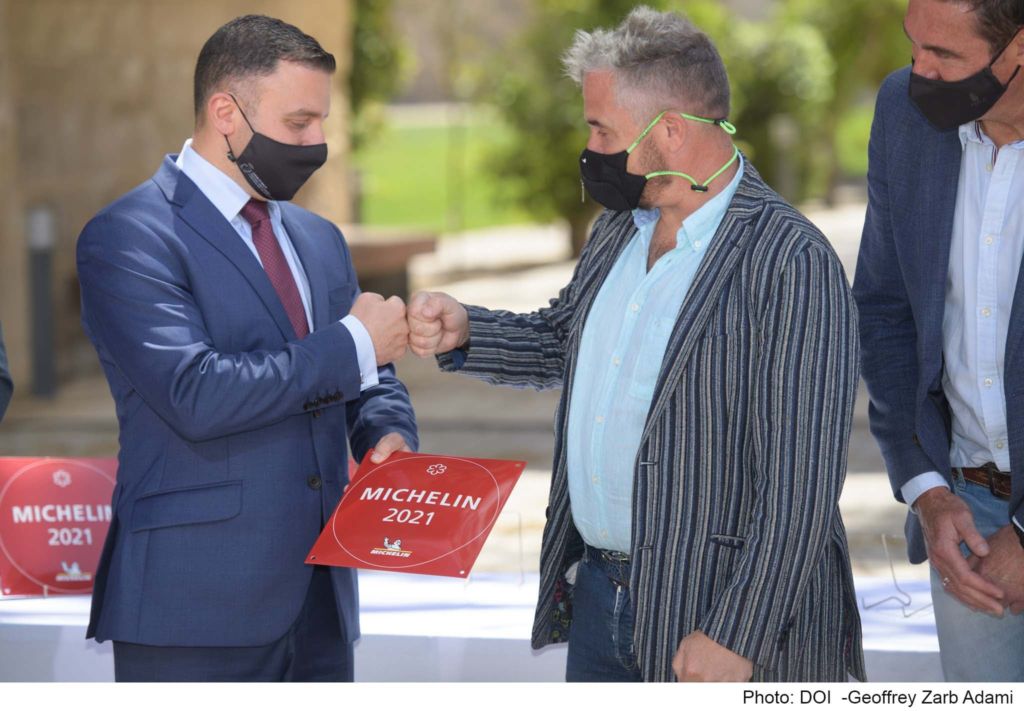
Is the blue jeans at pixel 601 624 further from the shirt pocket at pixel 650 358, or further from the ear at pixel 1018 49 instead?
the ear at pixel 1018 49

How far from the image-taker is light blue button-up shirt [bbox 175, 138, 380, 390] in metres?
2.62

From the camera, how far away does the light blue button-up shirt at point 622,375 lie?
2.49 meters

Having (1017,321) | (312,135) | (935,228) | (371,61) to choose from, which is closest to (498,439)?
(312,135)

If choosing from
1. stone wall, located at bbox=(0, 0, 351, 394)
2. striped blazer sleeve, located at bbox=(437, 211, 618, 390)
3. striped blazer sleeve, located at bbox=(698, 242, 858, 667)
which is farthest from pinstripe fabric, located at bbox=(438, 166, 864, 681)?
stone wall, located at bbox=(0, 0, 351, 394)

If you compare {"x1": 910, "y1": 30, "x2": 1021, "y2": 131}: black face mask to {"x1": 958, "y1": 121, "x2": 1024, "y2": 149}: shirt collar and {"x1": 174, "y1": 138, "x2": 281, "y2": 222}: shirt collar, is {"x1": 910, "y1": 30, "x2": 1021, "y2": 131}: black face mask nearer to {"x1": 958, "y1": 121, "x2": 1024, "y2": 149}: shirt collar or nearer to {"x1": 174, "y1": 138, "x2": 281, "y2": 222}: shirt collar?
{"x1": 958, "y1": 121, "x2": 1024, "y2": 149}: shirt collar

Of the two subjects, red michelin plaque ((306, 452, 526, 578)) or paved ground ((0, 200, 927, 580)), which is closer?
red michelin plaque ((306, 452, 526, 578))

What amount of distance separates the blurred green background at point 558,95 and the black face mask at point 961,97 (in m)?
6.56

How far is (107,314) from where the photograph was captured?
251 centimetres

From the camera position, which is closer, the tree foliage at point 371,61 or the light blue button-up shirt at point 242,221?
the light blue button-up shirt at point 242,221

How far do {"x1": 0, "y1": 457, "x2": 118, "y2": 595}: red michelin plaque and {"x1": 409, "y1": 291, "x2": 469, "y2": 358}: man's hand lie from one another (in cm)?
113

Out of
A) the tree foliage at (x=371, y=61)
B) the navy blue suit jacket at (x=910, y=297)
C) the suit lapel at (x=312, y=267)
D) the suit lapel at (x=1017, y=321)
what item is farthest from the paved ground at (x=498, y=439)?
the tree foliage at (x=371, y=61)

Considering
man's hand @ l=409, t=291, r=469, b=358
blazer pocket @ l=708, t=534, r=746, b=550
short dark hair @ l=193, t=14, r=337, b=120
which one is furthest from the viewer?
man's hand @ l=409, t=291, r=469, b=358

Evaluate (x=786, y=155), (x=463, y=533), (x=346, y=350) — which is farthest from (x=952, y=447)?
(x=786, y=155)
